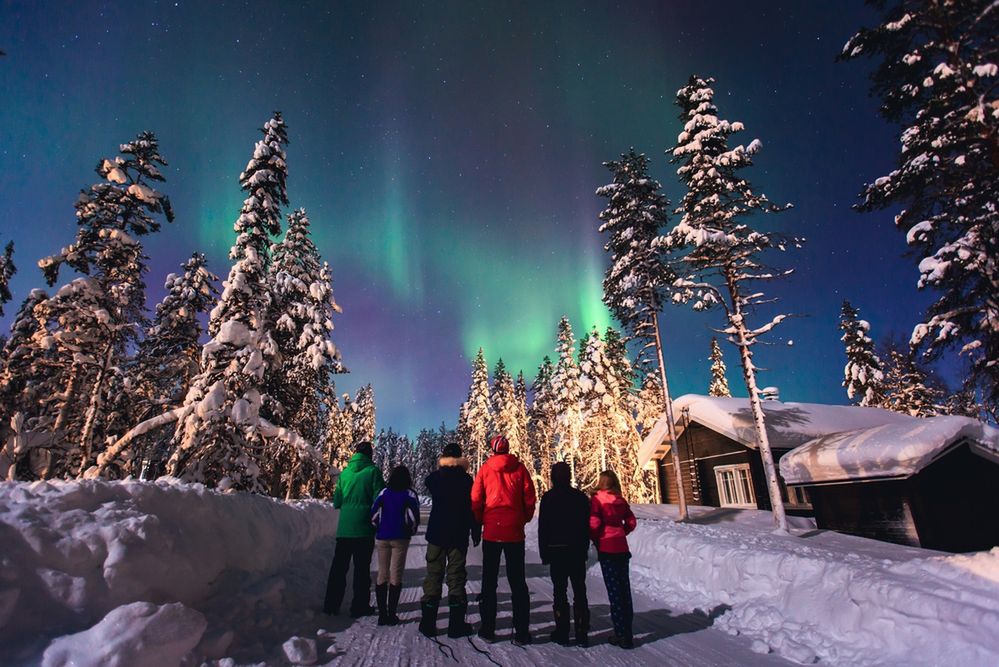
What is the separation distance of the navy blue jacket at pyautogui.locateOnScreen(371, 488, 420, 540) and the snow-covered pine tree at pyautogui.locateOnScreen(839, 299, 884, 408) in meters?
39.9

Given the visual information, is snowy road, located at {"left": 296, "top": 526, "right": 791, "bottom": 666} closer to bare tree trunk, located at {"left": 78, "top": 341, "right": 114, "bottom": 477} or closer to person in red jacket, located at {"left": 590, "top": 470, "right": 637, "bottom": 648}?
person in red jacket, located at {"left": 590, "top": 470, "right": 637, "bottom": 648}

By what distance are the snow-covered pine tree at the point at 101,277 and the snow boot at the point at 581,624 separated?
687 inches

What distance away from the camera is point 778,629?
6062 millimetres

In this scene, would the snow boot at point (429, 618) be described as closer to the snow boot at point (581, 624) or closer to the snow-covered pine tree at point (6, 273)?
the snow boot at point (581, 624)

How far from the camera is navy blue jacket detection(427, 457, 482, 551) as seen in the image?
5562 mm

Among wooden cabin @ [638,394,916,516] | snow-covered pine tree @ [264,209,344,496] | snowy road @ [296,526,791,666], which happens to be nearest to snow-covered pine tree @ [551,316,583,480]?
wooden cabin @ [638,394,916,516]

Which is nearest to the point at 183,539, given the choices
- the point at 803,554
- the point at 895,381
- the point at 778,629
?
the point at 778,629

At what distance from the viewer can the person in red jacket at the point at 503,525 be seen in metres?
5.28

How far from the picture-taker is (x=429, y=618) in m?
5.29

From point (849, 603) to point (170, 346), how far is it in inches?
1078

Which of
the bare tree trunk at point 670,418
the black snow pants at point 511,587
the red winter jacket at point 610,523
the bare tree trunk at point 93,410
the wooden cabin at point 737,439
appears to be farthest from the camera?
the wooden cabin at point 737,439

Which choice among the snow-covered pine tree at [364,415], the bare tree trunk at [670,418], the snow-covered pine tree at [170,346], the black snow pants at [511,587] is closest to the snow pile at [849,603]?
the black snow pants at [511,587]

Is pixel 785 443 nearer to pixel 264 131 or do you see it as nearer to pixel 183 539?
pixel 183 539

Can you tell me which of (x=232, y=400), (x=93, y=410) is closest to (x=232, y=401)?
(x=232, y=400)
